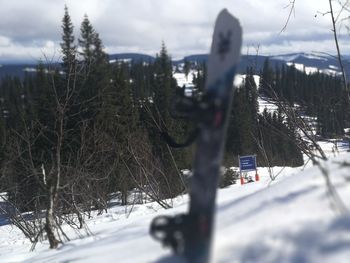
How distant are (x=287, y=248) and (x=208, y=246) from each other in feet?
1.50

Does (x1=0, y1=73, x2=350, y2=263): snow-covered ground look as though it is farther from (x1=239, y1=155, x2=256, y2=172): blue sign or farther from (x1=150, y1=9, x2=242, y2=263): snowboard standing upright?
(x1=239, y1=155, x2=256, y2=172): blue sign

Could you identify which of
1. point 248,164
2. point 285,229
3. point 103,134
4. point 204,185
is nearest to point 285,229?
point 285,229

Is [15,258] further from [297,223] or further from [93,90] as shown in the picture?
[93,90]

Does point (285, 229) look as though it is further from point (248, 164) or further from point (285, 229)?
point (248, 164)

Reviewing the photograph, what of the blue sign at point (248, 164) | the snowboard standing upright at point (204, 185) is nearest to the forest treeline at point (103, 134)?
the snowboard standing upright at point (204, 185)

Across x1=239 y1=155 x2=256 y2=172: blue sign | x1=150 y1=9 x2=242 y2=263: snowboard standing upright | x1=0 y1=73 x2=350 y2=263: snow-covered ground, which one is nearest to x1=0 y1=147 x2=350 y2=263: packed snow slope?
x1=0 y1=73 x2=350 y2=263: snow-covered ground

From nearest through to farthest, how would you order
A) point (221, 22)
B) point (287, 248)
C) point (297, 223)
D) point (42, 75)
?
→ point (287, 248), point (297, 223), point (221, 22), point (42, 75)

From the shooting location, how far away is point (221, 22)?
11.3ft

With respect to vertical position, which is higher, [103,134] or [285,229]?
[285,229]

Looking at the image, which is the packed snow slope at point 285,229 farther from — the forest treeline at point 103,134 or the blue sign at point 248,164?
the blue sign at point 248,164

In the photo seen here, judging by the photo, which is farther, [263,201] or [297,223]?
[263,201]

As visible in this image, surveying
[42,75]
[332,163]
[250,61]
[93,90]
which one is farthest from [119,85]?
[332,163]

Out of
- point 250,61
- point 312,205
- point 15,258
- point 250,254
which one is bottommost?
point 15,258

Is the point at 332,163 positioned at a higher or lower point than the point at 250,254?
higher
